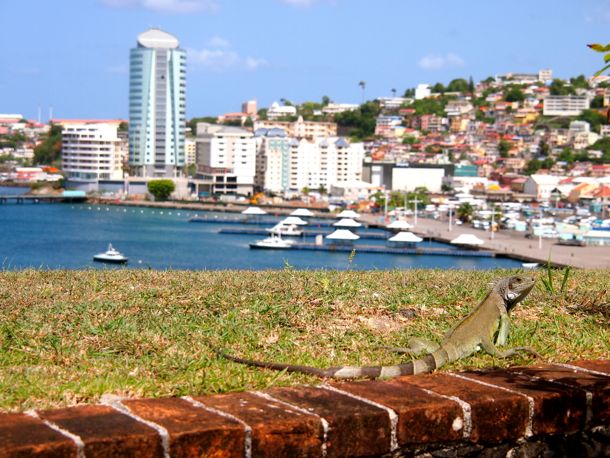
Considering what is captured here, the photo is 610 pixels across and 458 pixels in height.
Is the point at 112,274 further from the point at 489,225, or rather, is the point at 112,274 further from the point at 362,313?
the point at 489,225

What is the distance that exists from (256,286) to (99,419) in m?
1.94

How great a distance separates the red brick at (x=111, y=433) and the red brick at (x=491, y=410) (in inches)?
27.0

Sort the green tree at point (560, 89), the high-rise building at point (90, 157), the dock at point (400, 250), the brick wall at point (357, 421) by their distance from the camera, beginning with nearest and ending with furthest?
the brick wall at point (357, 421) → the dock at point (400, 250) → the high-rise building at point (90, 157) → the green tree at point (560, 89)

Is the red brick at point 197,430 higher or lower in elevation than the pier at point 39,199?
higher

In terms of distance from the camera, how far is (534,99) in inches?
5522

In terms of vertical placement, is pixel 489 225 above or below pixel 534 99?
below

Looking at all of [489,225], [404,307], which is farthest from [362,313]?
[489,225]

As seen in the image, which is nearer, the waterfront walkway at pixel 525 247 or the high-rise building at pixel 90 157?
the waterfront walkway at pixel 525 247

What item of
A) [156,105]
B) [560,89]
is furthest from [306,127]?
[156,105]

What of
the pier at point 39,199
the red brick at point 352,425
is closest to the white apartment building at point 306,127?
the pier at point 39,199

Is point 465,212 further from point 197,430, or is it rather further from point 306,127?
point 197,430

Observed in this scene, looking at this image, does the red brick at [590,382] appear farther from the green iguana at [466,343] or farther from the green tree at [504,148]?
the green tree at [504,148]

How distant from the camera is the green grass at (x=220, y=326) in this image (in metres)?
2.44

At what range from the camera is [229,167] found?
3408 inches
